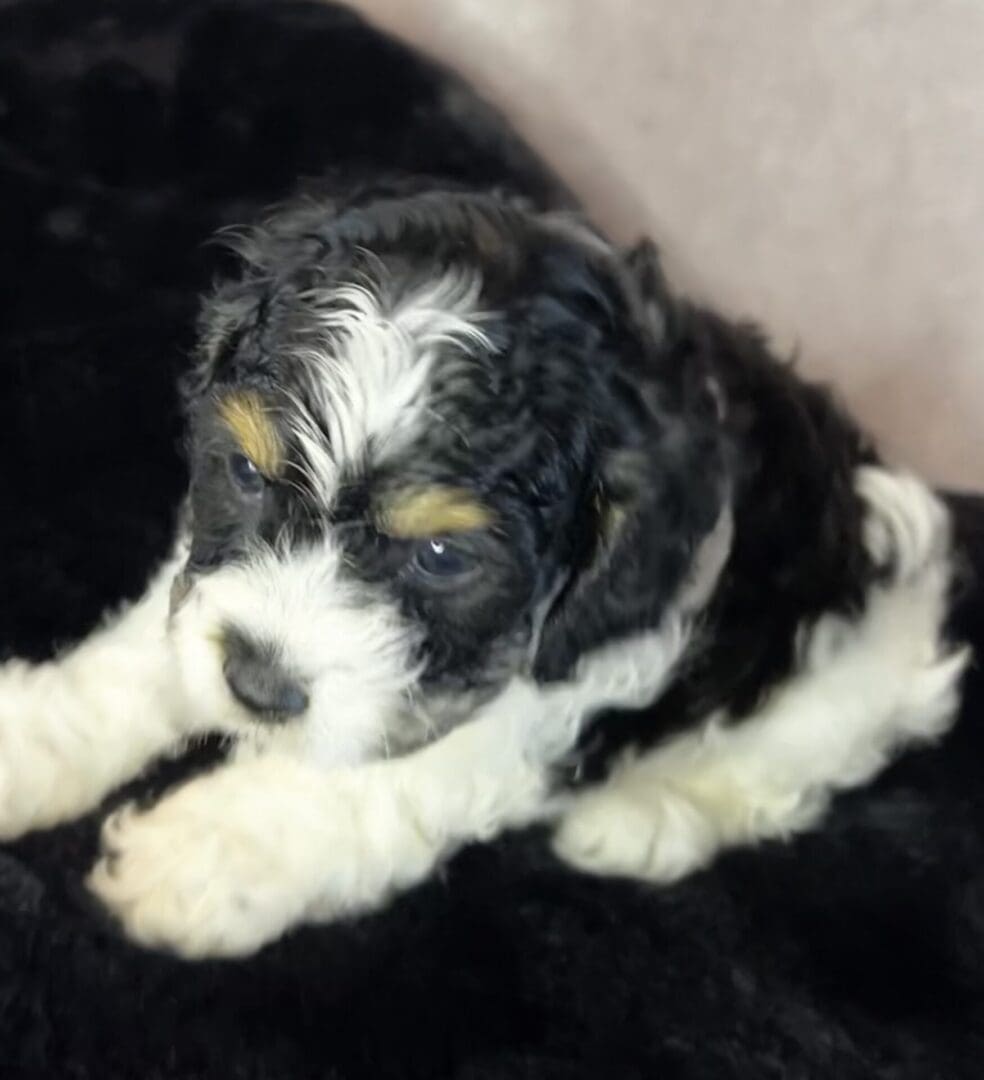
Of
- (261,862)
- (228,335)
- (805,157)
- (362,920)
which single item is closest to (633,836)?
(362,920)

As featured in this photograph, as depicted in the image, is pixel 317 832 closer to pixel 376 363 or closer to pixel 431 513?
pixel 431 513

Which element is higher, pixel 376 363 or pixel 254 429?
pixel 376 363

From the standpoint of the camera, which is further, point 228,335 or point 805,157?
point 805,157

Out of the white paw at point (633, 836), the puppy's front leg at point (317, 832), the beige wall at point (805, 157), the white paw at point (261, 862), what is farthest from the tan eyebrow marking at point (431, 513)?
the beige wall at point (805, 157)

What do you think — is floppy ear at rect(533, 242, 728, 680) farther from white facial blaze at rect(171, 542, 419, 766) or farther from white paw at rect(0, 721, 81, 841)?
white paw at rect(0, 721, 81, 841)

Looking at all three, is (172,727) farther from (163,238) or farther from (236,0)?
(236,0)

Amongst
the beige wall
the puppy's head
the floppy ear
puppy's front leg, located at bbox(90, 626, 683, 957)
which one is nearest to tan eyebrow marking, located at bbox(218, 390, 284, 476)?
the puppy's head

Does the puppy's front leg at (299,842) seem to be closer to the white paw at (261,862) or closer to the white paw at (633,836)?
the white paw at (261,862)
